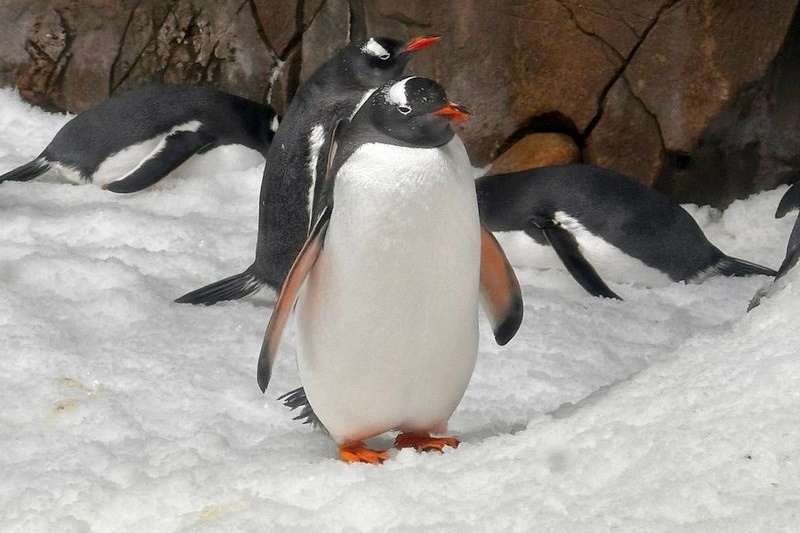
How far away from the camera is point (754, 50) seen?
165 inches

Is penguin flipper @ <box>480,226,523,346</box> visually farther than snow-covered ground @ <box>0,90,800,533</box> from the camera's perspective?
Yes

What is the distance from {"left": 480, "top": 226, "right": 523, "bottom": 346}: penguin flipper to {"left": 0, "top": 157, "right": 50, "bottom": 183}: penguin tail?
2.83 m

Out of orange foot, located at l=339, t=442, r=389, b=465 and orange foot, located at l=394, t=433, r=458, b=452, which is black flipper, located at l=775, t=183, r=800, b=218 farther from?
orange foot, located at l=339, t=442, r=389, b=465

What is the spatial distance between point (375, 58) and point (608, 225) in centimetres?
109

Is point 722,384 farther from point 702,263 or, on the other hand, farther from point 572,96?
point 572,96

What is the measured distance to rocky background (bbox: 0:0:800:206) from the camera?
13.9 feet

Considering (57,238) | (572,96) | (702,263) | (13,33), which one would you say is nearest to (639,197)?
(702,263)

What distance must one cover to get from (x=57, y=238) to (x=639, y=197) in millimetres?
2081

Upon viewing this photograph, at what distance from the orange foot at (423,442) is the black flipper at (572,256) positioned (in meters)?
1.56

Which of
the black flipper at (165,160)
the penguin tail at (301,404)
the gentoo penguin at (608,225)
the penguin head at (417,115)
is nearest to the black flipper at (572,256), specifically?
the gentoo penguin at (608,225)

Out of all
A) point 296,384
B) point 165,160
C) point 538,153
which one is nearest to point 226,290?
point 296,384

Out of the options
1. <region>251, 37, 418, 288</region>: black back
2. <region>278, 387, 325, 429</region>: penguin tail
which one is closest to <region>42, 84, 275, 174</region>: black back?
<region>251, 37, 418, 288</region>: black back

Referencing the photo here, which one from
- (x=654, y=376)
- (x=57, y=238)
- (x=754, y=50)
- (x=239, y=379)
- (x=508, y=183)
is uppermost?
(x=754, y=50)

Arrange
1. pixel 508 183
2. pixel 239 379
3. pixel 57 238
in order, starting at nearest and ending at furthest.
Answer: pixel 239 379, pixel 57 238, pixel 508 183
